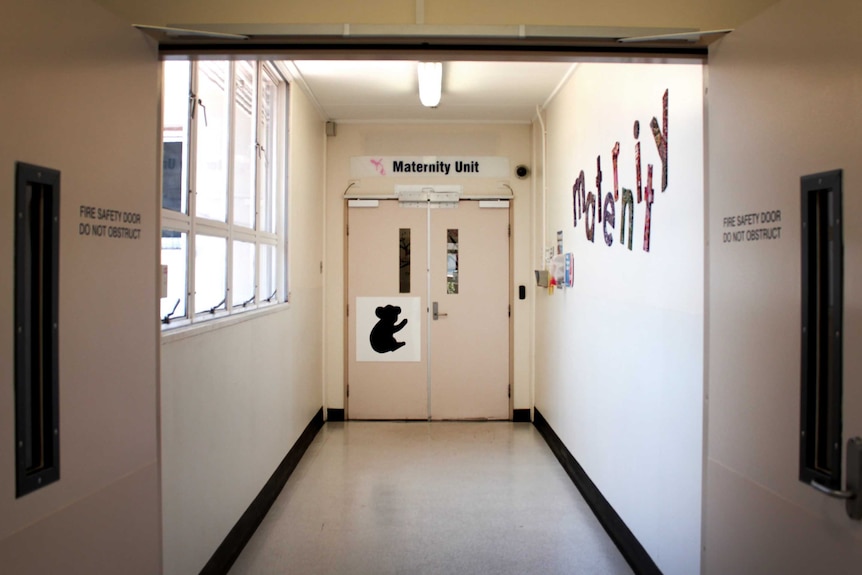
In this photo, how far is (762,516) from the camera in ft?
5.23

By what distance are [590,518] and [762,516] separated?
2.19 meters

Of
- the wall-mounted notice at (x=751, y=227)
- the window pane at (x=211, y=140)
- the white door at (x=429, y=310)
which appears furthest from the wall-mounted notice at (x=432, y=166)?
the wall-mounted notice at (x=751, y=227)

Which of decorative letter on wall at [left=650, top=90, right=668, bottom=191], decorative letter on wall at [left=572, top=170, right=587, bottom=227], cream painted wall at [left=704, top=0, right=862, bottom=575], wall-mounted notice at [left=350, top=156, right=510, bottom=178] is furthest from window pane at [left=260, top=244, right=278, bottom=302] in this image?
cream painted wall at [left=704, top=0, right=862, bottom=575]

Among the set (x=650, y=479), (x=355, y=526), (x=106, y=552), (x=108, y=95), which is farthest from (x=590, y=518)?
(x=108, y=95)

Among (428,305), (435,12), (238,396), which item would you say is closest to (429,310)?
(428,305)

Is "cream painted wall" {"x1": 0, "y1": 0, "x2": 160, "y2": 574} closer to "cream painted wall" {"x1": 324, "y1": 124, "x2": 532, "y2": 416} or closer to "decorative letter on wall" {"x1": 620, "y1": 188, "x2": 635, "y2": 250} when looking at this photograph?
"decorative letter on wall" {"x1": 620, "y1": 188, "x2": 635, "y2": 250}

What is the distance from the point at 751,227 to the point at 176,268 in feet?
7.41

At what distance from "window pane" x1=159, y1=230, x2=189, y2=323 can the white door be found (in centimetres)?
343

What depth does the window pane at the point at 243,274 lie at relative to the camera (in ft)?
11.6

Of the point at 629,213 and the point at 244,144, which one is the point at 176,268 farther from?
the point at 629,213

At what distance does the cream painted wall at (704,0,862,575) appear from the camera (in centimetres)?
131

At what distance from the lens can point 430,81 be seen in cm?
437

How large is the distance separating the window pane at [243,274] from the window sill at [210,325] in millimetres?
121

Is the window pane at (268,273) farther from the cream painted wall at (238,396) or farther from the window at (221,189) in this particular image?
the cream painted wall at (238,396)
